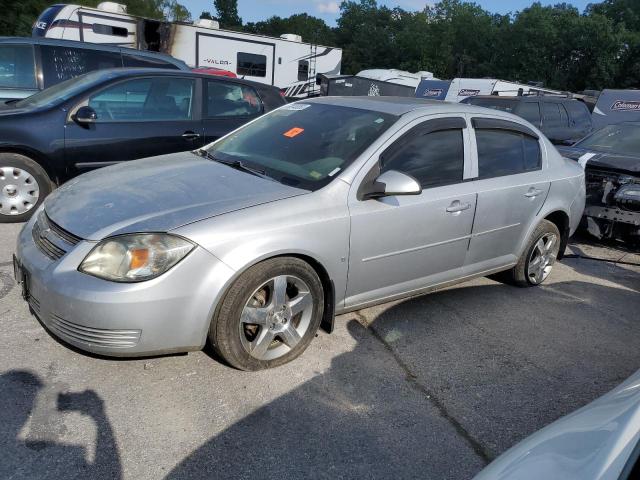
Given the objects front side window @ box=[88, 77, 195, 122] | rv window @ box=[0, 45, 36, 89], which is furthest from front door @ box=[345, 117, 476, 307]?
rv window @ box=[0, 45, 36, 89]

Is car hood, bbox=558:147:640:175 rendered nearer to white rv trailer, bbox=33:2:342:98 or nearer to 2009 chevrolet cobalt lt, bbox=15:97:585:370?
2009 chevrolet cobalt lt, bbox=15:97:585:370

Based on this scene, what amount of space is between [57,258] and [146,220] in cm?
50

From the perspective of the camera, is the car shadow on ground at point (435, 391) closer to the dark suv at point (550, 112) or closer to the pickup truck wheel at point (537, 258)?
the pickup truck wheel at point (537, 258)

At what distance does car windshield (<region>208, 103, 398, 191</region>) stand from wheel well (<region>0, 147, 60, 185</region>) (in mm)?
2119

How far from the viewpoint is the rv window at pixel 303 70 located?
19.4 m

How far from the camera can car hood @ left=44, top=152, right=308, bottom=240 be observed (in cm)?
277

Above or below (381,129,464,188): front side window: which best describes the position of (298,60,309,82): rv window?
below

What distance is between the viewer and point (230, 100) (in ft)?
20.4

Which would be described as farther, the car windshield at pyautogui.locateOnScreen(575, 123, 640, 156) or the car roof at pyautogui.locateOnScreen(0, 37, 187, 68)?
the car windshield at pyautogui.locateOnScreen(575, 123, 640, 156)

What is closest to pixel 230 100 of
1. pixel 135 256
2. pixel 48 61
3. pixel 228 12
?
pixel 48 61

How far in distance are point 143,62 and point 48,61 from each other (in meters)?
1.16

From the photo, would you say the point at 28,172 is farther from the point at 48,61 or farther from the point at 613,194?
the point at 613,194

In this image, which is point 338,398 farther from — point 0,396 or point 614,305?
point 614,305

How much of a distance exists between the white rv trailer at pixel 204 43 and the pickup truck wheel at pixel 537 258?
1399 cm
